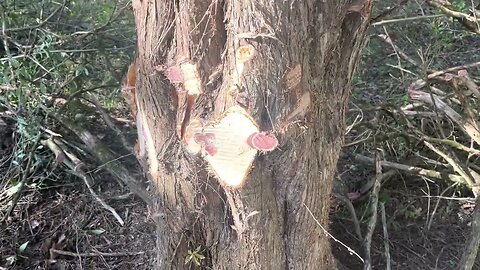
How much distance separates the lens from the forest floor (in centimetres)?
226

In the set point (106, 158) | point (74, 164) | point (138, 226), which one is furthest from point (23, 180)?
point (138, 226)

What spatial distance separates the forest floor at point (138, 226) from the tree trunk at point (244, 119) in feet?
2.08

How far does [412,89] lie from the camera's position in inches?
92.6

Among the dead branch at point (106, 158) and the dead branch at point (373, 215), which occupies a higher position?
the dead branch at point (106, 158)

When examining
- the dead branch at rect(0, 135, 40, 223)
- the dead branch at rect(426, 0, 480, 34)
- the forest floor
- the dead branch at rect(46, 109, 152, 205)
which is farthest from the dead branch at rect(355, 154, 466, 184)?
the dead branch at rect(0, 135, 40, 223)

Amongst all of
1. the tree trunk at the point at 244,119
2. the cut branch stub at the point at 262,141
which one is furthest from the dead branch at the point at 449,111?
the cut branch stub at the point at 262,141

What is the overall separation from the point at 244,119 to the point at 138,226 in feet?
3.96

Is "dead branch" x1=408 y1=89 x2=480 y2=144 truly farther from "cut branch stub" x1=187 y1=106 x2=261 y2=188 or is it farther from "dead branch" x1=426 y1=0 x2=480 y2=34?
"cut branch stub" x1=187 y1=106 x2=261 y2=188

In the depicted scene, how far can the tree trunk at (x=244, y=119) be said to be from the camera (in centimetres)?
136

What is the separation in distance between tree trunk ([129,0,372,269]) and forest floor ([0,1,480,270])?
0.64m

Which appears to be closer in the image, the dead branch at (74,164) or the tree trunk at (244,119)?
the tree trunk at (244,119)

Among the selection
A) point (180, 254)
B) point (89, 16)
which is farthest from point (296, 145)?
point (89, 16)

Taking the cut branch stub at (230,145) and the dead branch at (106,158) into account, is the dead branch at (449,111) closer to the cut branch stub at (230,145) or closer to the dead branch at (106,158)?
the cut branch stub at (230,145)

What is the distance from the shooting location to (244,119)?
1355 millimetres
